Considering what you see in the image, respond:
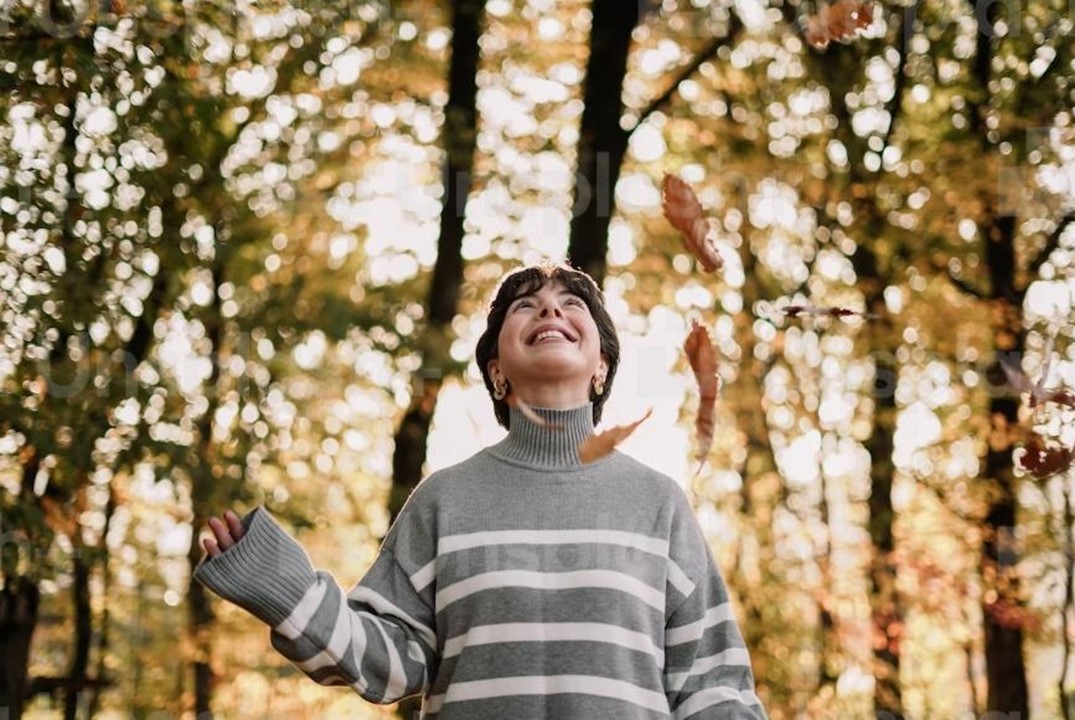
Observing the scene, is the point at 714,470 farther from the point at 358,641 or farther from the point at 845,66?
the point at 358,641

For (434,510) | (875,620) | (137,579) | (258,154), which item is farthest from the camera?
(137,579)

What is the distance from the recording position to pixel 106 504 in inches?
403

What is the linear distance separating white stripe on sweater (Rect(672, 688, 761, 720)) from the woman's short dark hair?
0.59 meters

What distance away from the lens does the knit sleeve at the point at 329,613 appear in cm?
232

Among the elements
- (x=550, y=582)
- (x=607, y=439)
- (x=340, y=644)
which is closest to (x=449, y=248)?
(x=550, y=582)

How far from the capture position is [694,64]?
8.33 metres

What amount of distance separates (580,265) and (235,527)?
459 cm

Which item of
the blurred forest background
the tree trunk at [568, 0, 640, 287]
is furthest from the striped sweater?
the tree trunk at [568, 0, 640, 287]

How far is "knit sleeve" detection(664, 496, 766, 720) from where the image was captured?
2.54 m

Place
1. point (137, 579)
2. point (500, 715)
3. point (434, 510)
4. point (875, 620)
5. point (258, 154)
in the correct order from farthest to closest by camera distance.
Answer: point (137, 579) → point (875, 620) → point (258, 154) → point (434, 510) → point (500, 715)

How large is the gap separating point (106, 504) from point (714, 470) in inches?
179

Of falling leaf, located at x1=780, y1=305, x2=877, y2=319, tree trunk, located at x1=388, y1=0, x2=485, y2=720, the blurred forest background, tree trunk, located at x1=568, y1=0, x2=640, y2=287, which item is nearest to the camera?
falling leaf, located at x1=780, y1=305, x2=877, y2=319

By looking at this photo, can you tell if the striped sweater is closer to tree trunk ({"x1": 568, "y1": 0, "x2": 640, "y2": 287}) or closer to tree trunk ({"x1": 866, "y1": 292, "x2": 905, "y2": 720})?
tree trunk ({"x1": 568, "y1": 0, "x2": 640, "y2": 287})

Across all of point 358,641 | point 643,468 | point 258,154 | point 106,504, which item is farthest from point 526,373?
point 106,504
